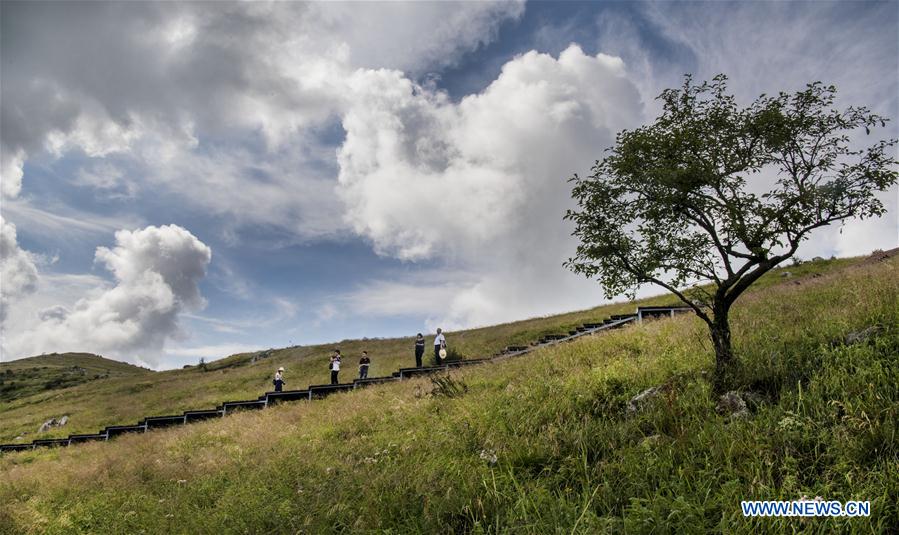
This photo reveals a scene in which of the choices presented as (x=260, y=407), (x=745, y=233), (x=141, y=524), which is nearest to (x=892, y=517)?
(x=745, y=233)

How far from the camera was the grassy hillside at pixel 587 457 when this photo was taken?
479cm

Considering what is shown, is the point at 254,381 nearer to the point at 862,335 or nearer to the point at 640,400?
the point at 640,400

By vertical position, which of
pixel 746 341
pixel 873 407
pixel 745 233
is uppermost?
pixel 745 233

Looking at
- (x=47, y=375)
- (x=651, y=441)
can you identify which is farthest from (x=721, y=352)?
(x=47, y=375)

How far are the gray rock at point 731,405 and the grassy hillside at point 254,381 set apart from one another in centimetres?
2151

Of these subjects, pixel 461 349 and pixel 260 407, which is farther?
pixel 461 349

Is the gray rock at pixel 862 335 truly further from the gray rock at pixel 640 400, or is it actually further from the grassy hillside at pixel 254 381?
the grassy hillside at pixel 254 381

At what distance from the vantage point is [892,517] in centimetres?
410

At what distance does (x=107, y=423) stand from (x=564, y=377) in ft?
127

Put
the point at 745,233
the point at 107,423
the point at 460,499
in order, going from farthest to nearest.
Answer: the point at 107,423
the point at 745,233
the point at 460,499

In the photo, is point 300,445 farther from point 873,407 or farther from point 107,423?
point 107,423

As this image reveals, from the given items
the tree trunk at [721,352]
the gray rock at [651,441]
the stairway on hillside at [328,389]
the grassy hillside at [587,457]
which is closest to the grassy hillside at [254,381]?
the stairway on hillside at [328,389]

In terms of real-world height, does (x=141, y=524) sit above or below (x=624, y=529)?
below

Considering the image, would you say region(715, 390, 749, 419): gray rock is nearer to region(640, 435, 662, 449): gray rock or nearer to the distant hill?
region(640, 435, 662, 449): gray rock
